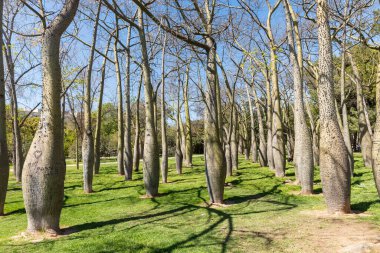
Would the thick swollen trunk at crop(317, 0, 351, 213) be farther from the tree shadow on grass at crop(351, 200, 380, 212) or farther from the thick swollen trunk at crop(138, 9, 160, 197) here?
the thick swollen trunk at crop(138, 9, 160, 197)

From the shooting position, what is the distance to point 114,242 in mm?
6320

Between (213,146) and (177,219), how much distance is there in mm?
2500

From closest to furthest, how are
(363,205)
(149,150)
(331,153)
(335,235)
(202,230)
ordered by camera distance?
(335,235) → (202,230) → (331,153) → (363,205) → (149,150)

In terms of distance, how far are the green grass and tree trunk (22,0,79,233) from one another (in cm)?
57

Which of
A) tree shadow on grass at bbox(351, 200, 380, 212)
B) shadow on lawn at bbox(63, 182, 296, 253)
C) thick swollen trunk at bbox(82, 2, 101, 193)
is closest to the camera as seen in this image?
shadow on lawn at bbox(63, 182, 296, 253)

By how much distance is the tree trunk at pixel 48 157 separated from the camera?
6930mm

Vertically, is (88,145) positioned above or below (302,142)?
above

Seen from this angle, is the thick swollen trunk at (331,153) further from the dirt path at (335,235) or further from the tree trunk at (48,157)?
the tree trunk at (48,157)

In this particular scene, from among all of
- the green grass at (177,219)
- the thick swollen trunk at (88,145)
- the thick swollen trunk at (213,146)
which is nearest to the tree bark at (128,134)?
the thick swollen trunk at (88,145)

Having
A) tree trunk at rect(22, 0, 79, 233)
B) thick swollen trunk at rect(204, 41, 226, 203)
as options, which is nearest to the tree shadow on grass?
thick swollen trunk at rect(204, 41, 226, 203)

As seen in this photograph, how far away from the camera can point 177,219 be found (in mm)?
8219

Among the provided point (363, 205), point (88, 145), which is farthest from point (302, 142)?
point (88, 145)

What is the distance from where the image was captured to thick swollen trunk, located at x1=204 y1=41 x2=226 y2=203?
9852mm

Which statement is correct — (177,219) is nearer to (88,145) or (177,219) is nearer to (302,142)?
(302,142)
